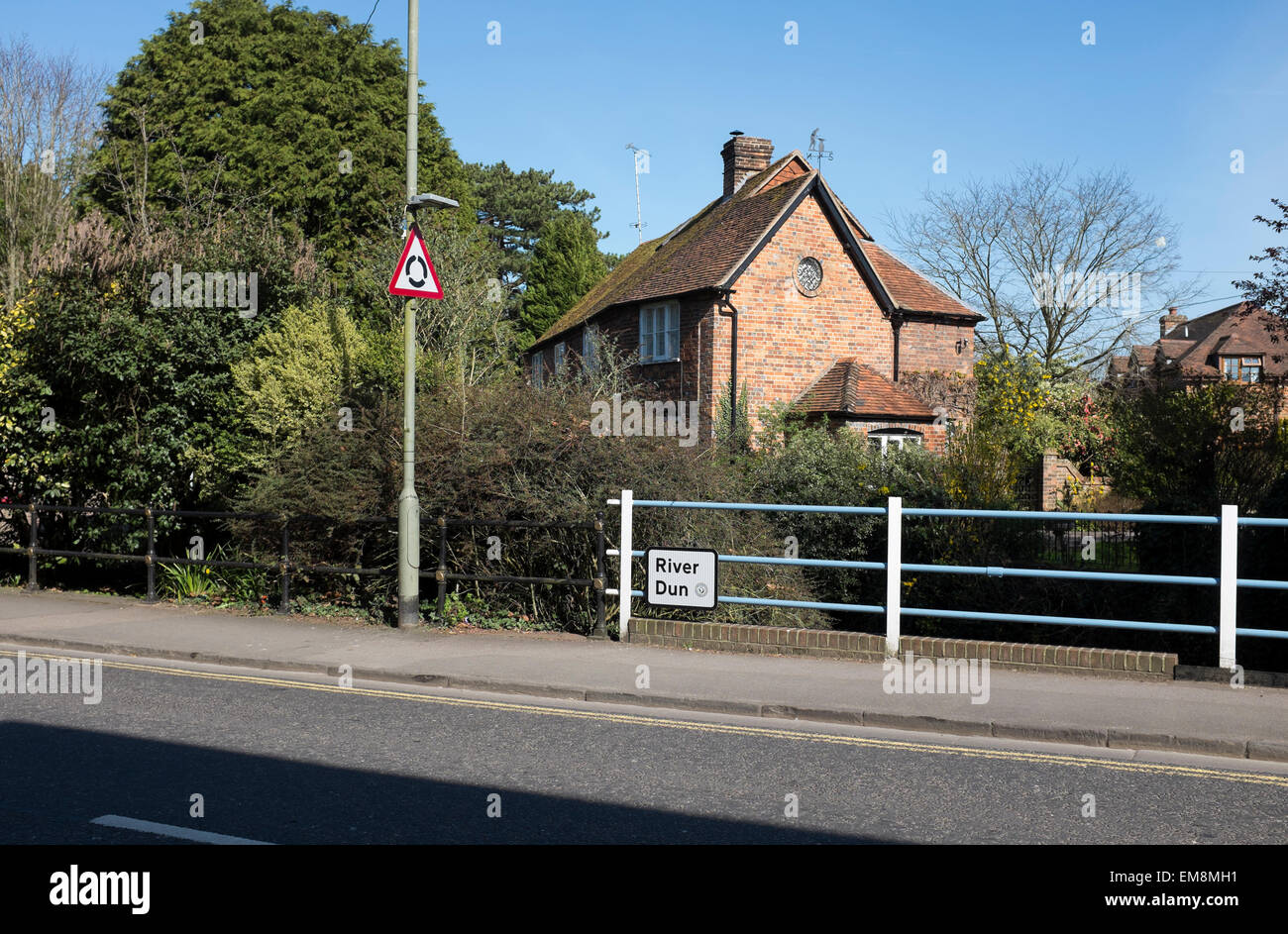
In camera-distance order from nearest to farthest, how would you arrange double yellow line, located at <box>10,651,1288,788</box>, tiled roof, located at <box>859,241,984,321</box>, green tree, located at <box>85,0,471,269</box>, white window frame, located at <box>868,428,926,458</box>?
1. double yellow line, located at <box>10,651,1288,788</box>
2. white window frame, located at <box>868,428,926,458</box>
3. tiled roof, located at <box>859,241,984,321</box>
4. green tree, located at <box>85,0,471,269</box>

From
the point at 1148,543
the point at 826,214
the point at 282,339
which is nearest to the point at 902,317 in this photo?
the point at 826,214

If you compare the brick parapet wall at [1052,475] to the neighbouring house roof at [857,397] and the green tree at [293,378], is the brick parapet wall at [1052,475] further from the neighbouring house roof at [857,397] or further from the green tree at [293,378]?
the green tree at [293,378]

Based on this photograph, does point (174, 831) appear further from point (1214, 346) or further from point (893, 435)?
point (1214, 346)

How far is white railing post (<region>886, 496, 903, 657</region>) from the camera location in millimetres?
9547

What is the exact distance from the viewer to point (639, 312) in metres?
30.7

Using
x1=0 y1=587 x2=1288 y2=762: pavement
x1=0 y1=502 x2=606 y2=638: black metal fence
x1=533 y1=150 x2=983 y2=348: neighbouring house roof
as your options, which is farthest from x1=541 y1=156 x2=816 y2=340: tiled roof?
x1=0 y1=587 x2=1288 y2=762: pavement

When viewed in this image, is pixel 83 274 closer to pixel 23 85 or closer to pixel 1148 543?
pixel 1148 543

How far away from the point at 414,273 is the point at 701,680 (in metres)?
5.18

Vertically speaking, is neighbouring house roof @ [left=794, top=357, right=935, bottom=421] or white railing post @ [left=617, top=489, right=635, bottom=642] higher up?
neighbouring house roof @ [left=794, top=357, right=935, bottom=421]

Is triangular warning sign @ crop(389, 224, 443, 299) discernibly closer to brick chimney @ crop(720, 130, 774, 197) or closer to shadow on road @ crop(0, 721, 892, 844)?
shadow on road @ crop(0, 721, 892, 844)

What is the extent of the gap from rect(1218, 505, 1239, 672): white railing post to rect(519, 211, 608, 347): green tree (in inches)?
2056

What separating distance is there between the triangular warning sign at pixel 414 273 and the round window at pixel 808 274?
1893 cm

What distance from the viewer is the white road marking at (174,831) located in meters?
4.93

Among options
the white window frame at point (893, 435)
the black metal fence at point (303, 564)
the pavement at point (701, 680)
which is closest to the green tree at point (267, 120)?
the white window frame at point (893, 435)
